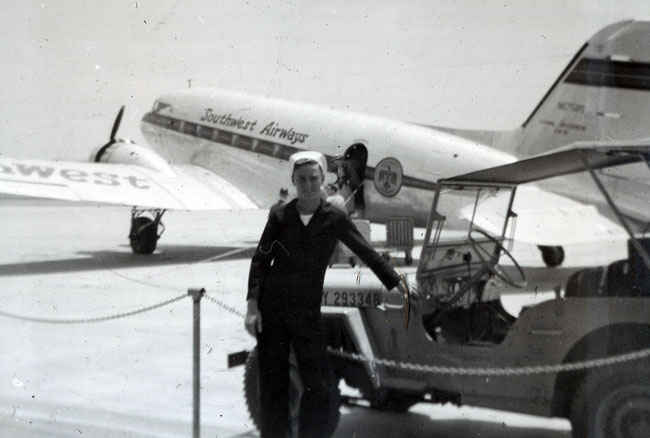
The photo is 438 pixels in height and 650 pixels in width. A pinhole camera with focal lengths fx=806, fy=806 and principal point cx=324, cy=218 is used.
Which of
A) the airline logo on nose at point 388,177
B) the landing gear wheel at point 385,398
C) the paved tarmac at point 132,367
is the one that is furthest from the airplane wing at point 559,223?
the landing gear wheel at point 385,398

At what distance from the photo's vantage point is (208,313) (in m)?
8.49

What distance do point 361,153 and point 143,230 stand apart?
4.18 metres

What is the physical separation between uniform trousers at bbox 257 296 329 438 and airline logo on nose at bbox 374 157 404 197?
33.5 ft

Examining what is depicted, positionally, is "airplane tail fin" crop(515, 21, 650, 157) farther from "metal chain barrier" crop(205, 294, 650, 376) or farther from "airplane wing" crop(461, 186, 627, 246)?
"metal chain barrier" crop(205, 294, 650, 376)

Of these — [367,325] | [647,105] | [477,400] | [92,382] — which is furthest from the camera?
[647,105]

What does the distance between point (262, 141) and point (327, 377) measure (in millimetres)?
13211

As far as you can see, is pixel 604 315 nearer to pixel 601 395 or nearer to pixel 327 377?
pixel 601 395

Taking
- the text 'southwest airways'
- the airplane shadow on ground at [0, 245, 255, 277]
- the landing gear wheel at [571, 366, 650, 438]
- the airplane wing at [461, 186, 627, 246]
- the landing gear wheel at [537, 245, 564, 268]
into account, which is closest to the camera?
the landing gear wheel at [571, 366, 650, 438]

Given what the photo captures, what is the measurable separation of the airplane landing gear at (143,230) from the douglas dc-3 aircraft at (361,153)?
0.02 m

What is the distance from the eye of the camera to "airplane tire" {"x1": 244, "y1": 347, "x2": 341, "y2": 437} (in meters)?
3.81

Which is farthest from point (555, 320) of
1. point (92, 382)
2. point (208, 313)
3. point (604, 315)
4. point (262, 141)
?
point (262, 141)

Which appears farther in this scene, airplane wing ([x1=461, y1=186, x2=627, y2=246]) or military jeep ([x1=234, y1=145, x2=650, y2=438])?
airplane wing ([x1=461, y1=186, x2=627, y2=246])

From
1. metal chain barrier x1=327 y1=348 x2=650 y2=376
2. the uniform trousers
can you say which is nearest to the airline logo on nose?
metal chain barrier x1=327 y1=348 x2=650 y2=376

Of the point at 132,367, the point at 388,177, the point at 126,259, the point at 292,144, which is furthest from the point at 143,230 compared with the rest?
the point at 132,367
